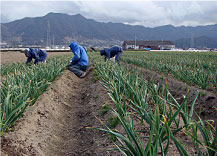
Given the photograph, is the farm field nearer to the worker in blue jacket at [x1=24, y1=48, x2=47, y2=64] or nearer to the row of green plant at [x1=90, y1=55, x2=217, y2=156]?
the row of green plant at [x1=90, y1=55, x2=217, y2=156]

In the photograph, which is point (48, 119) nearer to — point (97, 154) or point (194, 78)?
point (97, 154)

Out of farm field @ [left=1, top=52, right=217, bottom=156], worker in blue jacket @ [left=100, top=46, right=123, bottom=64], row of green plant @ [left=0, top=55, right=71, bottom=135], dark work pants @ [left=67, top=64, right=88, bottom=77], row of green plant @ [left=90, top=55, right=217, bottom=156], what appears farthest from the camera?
worker in blue jacket @ [left=100, top=46, right=123, bottom=64]

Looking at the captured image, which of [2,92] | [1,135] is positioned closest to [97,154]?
[1,135]

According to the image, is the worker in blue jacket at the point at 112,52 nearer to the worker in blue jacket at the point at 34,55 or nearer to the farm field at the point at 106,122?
the worker in blue jacket at the point at 34,55

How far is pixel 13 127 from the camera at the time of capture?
249 cm

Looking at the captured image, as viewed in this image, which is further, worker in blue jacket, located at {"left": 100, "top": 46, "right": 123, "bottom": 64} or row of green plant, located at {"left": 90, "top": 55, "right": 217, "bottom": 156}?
worker in blue jacket, located at {"left": 100, "top": 46, "right": 123, "bottom": 64}

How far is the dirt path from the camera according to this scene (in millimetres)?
2234

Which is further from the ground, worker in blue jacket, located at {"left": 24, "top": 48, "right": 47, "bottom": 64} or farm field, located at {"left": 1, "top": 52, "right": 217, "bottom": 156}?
worker in blue jacket, located at {"left": 24, "top": 48, "right": 47, "bottom": 64}

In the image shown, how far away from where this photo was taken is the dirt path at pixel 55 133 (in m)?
2.23

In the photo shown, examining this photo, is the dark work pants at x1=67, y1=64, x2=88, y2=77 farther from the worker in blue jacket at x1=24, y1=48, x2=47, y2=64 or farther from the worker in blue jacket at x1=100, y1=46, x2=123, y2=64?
the worker in blue jacket at x1=100, y1=46, x2=123, y2=64

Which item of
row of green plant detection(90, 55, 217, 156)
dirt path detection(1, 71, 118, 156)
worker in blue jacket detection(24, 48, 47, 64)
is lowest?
dirt path detection(1, 71, 118, 156)

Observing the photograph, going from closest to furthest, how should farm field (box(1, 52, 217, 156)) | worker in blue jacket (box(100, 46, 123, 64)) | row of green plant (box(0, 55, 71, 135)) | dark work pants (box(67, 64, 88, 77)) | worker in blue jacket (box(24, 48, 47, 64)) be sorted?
farm field (box(1, 52, 217, 156)) < row of green plant (box(0, 55, 71, 135)) < dark work pants (box(67, 64, 88, 77)) < worker in blue jacket (box(24, 48, 47, 64)) < worker in blue jacket (box(100, 46, 123, 64))

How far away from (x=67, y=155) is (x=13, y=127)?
0.78 m

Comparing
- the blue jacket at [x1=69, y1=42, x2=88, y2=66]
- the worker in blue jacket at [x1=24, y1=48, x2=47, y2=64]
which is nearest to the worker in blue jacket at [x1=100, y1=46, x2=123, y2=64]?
the blue jacket at [x1=69, y1=42, x2=88, y2=66]
